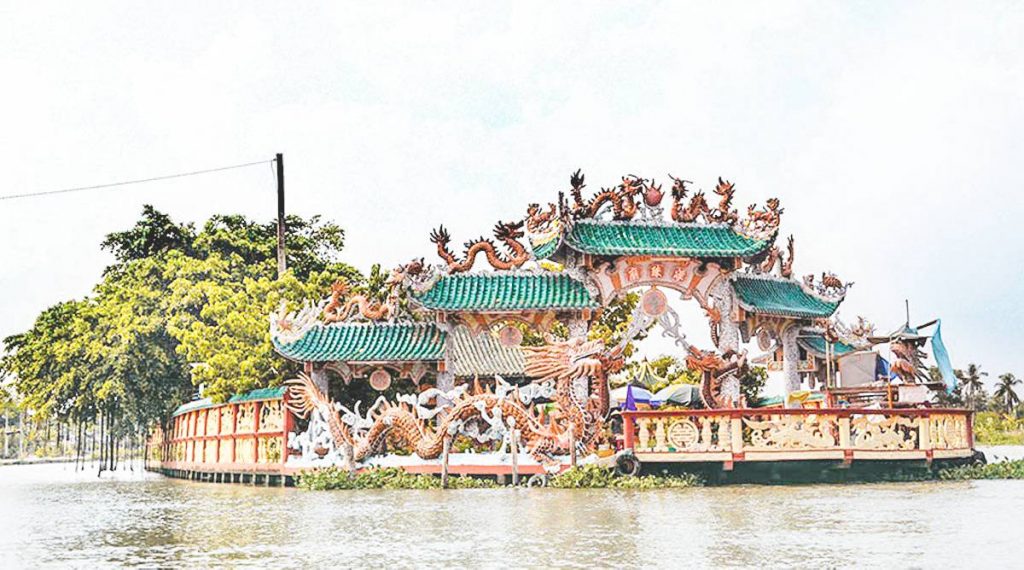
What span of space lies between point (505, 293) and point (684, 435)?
532cm

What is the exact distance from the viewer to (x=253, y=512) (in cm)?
1557

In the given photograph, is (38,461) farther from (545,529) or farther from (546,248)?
(545,529)

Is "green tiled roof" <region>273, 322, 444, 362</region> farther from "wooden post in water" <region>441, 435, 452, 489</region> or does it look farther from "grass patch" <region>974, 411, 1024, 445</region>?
"grass patch" <region>974, 411, 1024, 445</region>

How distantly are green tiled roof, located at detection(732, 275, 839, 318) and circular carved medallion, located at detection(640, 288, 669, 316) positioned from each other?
1.53 metres

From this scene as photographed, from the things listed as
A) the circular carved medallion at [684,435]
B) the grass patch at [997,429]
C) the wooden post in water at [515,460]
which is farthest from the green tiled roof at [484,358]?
the grass patch at [997,429]

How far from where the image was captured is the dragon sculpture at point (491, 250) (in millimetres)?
23344

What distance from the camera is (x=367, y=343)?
75.2 ft

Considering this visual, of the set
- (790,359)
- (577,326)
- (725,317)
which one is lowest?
(790,359)

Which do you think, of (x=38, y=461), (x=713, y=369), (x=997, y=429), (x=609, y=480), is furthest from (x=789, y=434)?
(x=38, y=461)

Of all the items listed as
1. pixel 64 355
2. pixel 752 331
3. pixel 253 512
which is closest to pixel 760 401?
pixel 752 331

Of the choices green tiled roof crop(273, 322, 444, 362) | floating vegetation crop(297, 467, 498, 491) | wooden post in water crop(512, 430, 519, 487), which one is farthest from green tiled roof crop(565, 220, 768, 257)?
floating vegetation crop(297, 467, 498, 491)

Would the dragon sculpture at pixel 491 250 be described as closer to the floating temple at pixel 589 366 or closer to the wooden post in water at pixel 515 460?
the floating temple at pixel 589 366

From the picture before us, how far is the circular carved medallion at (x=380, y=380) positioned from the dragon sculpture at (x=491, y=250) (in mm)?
2609

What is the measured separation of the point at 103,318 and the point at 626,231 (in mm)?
15657
